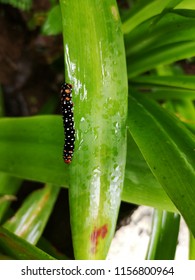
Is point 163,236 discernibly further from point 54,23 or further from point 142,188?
point 54,23

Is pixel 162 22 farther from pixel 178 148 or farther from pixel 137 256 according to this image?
pixel 137 256

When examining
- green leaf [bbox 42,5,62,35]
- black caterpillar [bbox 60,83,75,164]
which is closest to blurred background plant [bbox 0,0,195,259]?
green leaf [bbox 42,5,62,35]

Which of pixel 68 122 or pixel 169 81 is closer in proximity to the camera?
pixel 68 122

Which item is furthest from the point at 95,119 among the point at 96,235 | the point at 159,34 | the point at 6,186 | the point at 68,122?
the point at 6,186

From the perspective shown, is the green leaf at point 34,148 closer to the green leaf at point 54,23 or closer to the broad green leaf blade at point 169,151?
the broad green leaf blade at point 169,151

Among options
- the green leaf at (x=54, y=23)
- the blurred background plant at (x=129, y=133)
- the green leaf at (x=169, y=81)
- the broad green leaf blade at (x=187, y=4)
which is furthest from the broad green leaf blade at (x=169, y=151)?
the green leaf at (x=54, y=23)

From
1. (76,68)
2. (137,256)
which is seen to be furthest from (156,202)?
(137,256)

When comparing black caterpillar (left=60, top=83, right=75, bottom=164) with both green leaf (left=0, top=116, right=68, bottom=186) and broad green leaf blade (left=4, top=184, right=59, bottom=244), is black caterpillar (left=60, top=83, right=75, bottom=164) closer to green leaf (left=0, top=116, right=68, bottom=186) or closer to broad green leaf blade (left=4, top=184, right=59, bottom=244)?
green leaf (left=0, top=116, right=68, bottom=186)
